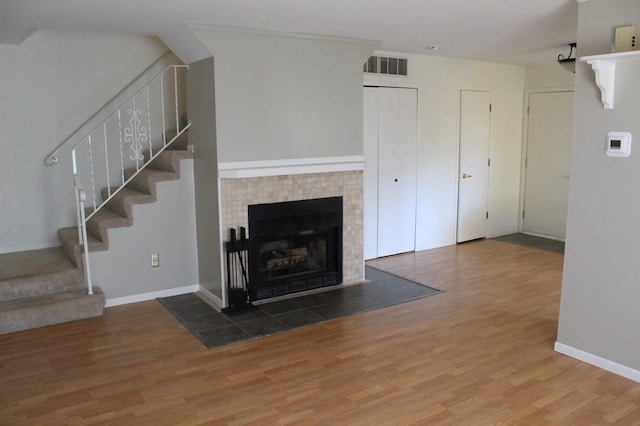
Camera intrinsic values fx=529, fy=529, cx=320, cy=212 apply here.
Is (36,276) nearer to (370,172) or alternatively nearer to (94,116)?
(94,116)

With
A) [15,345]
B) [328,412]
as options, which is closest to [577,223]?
[328,412]

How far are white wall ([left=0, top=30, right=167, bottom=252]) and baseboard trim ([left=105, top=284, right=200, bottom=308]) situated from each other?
103cm

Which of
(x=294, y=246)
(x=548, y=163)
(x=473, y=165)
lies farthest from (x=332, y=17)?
(x=548, y=163)

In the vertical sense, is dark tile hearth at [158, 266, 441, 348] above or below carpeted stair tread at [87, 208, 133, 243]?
below

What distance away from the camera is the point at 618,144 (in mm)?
3248

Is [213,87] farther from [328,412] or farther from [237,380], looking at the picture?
[328,412]

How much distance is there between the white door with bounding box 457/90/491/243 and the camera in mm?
7016

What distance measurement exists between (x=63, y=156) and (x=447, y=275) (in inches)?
160

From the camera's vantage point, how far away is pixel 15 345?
152 inches

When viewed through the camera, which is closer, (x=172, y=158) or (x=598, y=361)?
(x=598, y=361)

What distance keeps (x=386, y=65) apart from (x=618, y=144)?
331 cm

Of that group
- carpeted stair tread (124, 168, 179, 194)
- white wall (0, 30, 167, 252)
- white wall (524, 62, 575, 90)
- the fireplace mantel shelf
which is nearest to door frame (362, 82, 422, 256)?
the fireplace mantel shelf

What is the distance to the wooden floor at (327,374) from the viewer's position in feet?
9.73

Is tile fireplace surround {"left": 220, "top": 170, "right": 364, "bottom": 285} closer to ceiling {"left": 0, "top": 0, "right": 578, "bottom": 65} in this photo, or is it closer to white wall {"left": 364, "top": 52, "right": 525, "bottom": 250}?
ceiling {"left": 0, "top": 0, "right": 578, "bottom": 65}
